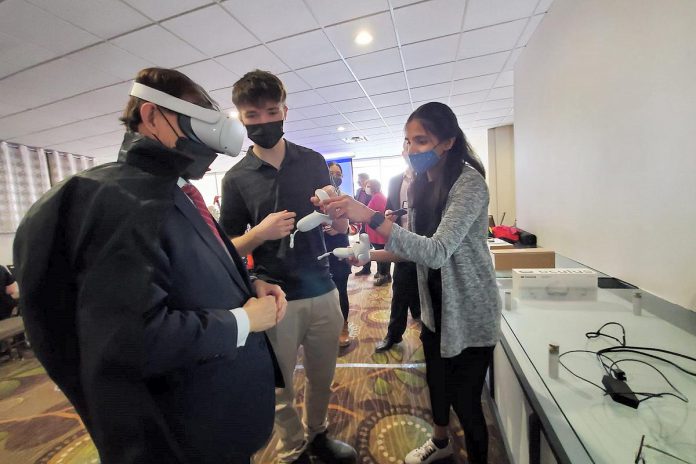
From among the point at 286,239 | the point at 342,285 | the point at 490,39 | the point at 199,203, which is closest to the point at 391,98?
the point at 490,39

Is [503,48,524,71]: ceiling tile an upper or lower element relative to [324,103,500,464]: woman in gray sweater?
upper

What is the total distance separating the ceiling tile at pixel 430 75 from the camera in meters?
3.33

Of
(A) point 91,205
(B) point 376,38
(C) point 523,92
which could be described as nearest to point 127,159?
(A) point 91,205

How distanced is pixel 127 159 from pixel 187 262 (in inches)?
9.2

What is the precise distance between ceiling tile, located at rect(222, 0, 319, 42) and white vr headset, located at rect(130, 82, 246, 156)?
1904mm

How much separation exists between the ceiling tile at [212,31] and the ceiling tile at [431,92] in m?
2.24

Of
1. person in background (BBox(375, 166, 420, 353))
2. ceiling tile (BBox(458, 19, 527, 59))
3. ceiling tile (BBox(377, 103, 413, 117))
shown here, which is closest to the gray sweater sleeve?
person in background (BBox(375, 166, 420, 353))

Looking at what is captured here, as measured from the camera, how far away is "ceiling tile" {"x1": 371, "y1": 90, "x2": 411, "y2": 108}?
4012 millimetres

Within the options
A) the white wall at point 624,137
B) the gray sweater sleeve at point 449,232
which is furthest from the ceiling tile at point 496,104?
the gray sweater sleeve at point 449,232

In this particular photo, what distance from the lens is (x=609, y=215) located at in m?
1.63

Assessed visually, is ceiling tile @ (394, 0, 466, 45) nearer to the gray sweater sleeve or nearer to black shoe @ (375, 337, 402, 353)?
the gray sweater sleeve

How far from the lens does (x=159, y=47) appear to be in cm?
250

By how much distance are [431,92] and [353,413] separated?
3930 millimetres

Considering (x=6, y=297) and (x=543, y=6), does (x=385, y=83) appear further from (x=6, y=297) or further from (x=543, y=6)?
(x=6, y=297)
